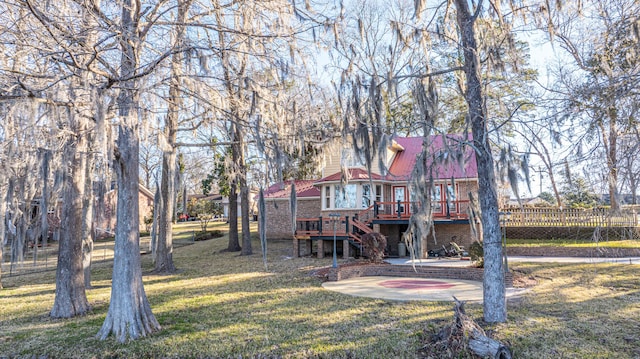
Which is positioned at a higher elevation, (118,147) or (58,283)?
(118,147)

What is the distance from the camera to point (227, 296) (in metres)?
9.27

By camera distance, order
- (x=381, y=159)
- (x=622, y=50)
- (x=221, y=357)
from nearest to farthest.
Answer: (x=221, y=357), (x=622, y=50), (x=381, y=159)

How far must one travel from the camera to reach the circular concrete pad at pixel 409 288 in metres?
8.83

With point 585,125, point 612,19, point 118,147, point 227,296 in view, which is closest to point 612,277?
point 585,125

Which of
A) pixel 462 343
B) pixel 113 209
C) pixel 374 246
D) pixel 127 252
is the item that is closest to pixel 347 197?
pixel 374 246

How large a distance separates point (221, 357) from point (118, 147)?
12.6 feet

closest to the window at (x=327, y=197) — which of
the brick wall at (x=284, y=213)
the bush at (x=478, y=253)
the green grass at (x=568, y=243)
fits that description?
the brick wall at (x=284, y=213)

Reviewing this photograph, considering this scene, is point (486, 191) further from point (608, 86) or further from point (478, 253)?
point (478, 253)

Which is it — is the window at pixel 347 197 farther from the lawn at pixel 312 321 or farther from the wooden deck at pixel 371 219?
the lawn at pixel 312 321

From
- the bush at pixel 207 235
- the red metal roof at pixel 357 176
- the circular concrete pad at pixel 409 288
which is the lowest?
the circular concrete pad at pixel 409 288

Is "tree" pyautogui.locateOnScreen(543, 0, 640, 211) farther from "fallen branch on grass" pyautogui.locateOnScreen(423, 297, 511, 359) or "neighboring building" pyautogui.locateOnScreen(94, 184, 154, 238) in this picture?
"neighboring building" pyautogui.locateOnScreen(94, 184, 154, 238)

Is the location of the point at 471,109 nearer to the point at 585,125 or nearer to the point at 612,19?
the point at 585,125

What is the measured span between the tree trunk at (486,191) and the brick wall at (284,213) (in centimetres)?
1382

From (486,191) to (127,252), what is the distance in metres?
6.20
